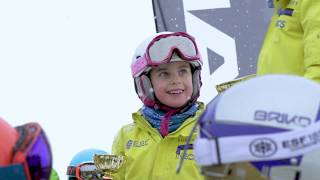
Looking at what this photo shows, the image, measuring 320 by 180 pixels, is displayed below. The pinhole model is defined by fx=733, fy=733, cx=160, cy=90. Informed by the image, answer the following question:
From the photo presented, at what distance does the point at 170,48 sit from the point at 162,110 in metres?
0.39

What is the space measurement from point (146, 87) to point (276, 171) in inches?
97.6

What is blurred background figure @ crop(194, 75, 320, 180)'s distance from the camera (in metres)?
2.28

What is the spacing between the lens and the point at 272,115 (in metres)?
2.31

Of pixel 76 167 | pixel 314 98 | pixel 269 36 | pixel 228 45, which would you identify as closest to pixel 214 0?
pixel 228 45

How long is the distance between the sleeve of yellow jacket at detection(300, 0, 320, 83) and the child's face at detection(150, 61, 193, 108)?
1.18m

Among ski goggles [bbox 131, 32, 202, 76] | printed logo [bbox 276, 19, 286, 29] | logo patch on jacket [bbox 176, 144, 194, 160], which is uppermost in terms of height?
printed logo [bbox 276, 19, 286, 29]

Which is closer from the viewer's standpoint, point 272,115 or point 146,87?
point 272,115

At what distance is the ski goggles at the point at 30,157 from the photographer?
2422mm

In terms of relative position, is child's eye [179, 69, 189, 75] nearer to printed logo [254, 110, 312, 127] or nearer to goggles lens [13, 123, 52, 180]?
goggles lens [13, 123, 52, 180]

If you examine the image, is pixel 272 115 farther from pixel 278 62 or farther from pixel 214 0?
pixel 214 0

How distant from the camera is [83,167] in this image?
340 inches

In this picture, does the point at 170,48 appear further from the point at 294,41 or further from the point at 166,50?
the point at 294,41

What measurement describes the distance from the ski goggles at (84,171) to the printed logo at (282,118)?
230 inches

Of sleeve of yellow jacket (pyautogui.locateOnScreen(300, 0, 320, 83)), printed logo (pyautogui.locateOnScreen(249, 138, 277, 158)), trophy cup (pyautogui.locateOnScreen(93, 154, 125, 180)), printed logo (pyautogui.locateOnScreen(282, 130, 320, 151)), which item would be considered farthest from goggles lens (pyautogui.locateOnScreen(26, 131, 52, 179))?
trophy cup (pyautogui.locateOnScreen(93, 154, 125, 180))
